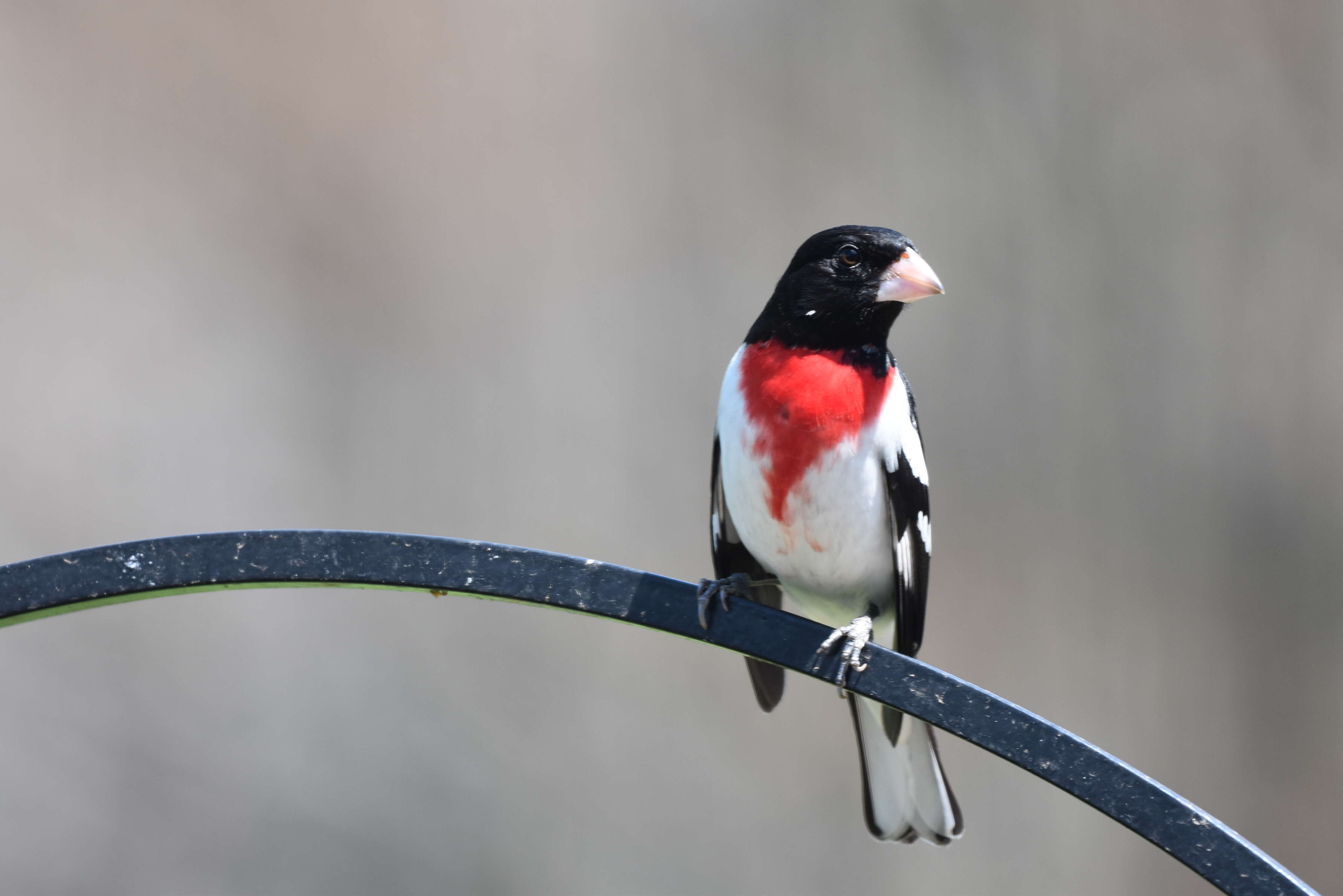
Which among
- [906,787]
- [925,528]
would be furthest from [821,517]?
[906,787]

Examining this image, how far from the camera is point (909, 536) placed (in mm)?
1286

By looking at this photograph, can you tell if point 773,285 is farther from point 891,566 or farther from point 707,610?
point 707,610

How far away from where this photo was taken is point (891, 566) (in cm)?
130

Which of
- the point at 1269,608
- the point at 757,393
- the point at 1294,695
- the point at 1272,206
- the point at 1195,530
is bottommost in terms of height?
the point at 1294,695

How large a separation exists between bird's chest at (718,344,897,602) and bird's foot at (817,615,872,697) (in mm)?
223

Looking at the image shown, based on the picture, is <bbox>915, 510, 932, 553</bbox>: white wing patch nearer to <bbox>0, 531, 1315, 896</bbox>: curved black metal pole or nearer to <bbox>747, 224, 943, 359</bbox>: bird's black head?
<bbox>747, 224, 943, 359</bbox>: bird's black head

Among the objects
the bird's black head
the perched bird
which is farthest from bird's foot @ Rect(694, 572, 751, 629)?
the bird's black head

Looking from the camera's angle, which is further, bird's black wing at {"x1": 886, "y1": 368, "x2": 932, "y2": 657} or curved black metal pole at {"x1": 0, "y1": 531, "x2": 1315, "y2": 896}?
bird's black wing at {"x1": 886, "y1": 368, "x2": 932, "y2": 657}

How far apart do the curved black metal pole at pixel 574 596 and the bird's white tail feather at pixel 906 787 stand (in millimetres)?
514

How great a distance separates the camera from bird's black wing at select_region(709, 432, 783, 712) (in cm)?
136

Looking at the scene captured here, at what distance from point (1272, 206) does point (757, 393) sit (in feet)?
8.94

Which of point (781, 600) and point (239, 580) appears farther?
point (781, 600)

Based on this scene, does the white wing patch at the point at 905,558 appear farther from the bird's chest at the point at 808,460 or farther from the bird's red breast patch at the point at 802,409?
the bird's red breast patch at the point at 802,409

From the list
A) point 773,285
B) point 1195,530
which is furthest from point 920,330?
point 1195,530
